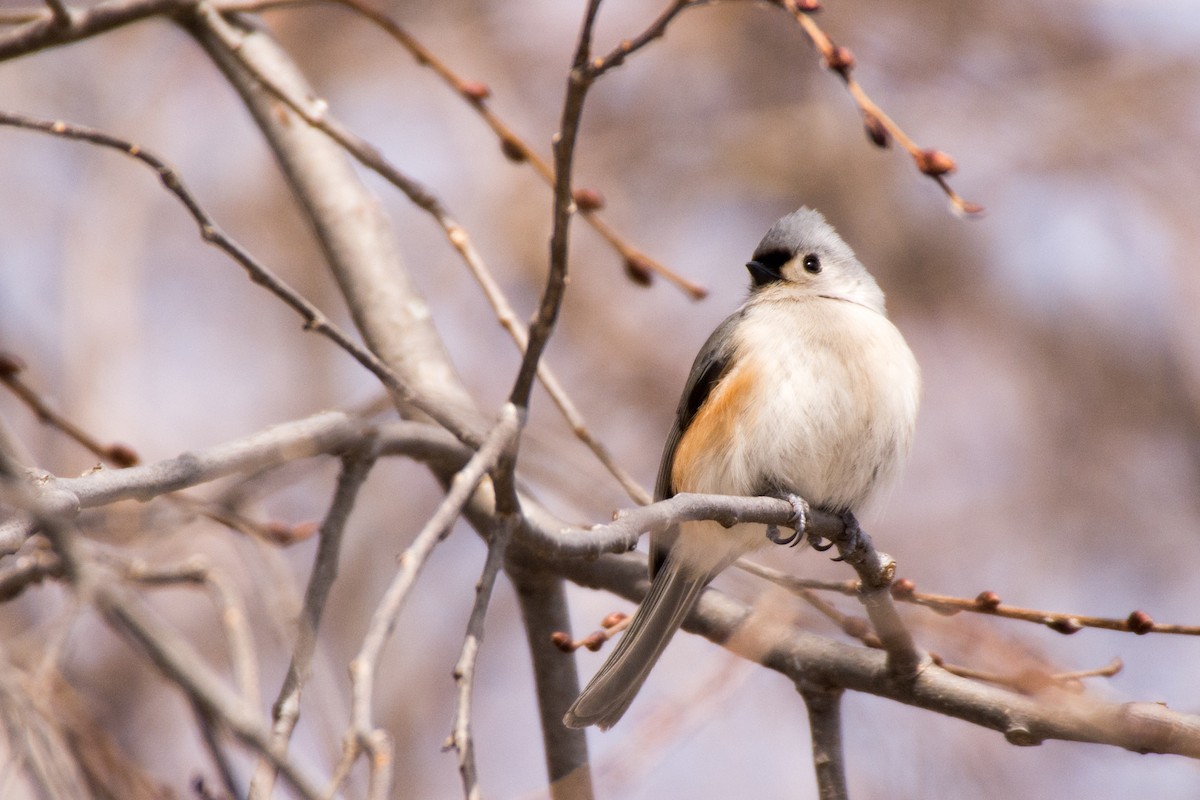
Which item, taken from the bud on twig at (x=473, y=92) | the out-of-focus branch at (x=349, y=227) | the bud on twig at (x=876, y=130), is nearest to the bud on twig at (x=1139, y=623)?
the bud on twig at (x=876, y=130)

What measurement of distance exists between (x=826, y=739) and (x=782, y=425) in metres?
1.04

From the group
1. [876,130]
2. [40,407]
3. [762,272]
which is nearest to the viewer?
[876,130]

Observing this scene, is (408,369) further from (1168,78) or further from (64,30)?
(1168,78)

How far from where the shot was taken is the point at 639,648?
317 cm

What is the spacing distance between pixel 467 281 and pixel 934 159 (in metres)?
5.85

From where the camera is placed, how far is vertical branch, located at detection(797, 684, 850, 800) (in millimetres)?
2775

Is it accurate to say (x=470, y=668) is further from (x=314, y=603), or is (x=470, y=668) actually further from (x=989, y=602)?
(x=989, y=602)

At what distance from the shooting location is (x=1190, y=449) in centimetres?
751

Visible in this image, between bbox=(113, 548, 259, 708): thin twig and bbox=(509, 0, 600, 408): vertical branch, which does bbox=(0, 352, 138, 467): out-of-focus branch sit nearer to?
bbox=(113, 548, 259, 708): thin twig

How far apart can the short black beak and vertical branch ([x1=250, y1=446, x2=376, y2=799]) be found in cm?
218

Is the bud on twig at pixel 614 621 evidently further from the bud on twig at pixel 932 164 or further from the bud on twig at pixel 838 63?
the bud on twig at pixel 838 63

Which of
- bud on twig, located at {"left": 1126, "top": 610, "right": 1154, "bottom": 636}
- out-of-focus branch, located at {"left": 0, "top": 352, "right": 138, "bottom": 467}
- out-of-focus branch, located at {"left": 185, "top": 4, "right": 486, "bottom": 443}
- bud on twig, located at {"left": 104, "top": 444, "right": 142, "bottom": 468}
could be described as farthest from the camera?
out-of-focus branch, located at {"left": 185, "top": 4, "right": 486, "bottom": 443}

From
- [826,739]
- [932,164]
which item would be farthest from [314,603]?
[932,164]

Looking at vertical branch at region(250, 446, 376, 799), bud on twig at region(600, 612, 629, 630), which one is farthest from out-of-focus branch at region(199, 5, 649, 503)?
vertical branch at region(250, 446, 376, 799)
